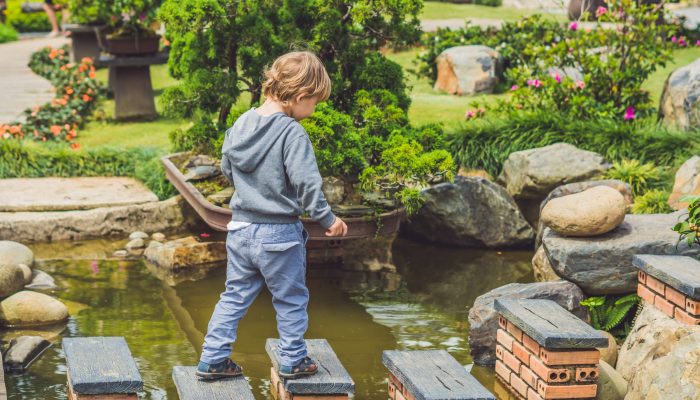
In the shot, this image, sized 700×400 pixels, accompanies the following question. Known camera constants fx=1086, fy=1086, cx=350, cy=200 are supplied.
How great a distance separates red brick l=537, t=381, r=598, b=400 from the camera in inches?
218

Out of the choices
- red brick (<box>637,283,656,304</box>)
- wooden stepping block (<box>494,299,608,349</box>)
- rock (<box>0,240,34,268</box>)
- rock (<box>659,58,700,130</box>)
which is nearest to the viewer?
wooden stepping block (<box>494,299,608,349</box>)

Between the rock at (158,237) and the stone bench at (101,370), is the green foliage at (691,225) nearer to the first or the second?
the stone bench at (101,370)

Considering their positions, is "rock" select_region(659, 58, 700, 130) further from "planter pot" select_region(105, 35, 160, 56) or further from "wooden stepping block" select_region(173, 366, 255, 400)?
"wooden stepping block" select_region(173, 366, 255, 400)

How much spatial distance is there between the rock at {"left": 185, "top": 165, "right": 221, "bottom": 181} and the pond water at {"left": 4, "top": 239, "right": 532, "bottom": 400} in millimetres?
832

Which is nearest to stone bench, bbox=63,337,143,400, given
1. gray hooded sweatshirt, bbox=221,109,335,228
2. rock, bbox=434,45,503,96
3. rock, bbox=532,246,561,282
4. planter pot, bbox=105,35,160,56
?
gray hooded sweatshirt, bbox=221,109,335,228

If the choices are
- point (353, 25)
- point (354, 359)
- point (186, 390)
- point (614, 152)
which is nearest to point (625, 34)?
point (614, 152)

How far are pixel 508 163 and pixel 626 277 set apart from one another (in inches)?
117

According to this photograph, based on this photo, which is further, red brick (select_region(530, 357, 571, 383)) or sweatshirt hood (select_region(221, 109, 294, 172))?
red brick (select_region(530, 357, 571, 383))

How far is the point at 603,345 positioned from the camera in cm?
546

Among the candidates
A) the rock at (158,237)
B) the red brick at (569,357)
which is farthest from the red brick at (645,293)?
the rock at (158,237)

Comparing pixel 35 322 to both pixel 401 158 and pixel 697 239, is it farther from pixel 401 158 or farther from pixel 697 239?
pixel 697 239

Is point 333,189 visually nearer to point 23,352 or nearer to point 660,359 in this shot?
point 23,352

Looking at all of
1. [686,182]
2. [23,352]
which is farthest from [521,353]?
[686,182]

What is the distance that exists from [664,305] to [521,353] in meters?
0.88
